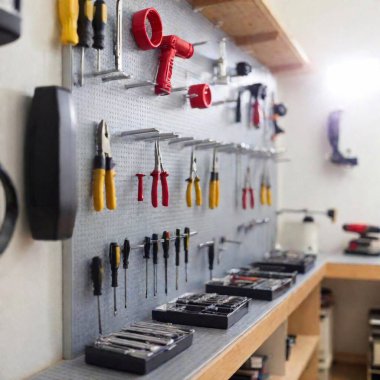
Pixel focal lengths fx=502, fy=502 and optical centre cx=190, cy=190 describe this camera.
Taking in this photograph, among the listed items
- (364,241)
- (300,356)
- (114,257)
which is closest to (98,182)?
(114,257)

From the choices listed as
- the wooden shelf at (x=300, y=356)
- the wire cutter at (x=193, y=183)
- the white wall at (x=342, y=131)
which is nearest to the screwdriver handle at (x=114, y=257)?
the wire cutter at (x=193, y=183)

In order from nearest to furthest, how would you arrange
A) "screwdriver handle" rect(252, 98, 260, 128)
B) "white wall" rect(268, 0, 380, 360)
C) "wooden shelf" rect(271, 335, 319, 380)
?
"wooden shelf" rect(271, 335, 319, 380) → "screwdriver handle" rect(252, 98, 260, 128) → "white wall" rect(268, 0, 380, 360)

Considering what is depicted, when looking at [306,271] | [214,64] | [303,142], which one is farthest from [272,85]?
[306,271]

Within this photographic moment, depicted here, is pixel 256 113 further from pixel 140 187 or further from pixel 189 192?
pixel 140 187

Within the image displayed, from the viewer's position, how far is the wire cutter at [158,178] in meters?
1.76

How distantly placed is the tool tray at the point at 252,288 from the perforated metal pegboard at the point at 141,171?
4.3 inches

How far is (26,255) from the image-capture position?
4.13 ft

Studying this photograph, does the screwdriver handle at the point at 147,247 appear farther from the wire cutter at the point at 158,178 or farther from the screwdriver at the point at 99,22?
the screwdriver at the point at 99,22

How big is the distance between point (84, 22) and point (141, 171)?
21.8 inches

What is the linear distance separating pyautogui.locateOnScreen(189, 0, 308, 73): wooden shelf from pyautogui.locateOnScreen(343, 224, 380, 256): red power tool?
115 centimetres

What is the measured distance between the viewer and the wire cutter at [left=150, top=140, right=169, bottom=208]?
176 centimetres

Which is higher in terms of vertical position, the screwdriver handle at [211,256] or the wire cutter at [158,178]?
the wire cutter at [158,178]

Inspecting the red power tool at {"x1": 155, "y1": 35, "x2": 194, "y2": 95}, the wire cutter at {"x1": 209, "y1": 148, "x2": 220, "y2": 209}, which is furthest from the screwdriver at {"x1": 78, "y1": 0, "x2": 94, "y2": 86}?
the wire cutter at {"x1": 209, "y1": 148, "x2": 220, "y2": 209}

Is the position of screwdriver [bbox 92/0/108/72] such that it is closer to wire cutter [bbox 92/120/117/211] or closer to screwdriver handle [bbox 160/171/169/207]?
wire cutter [bbox 92/120/117/211]
